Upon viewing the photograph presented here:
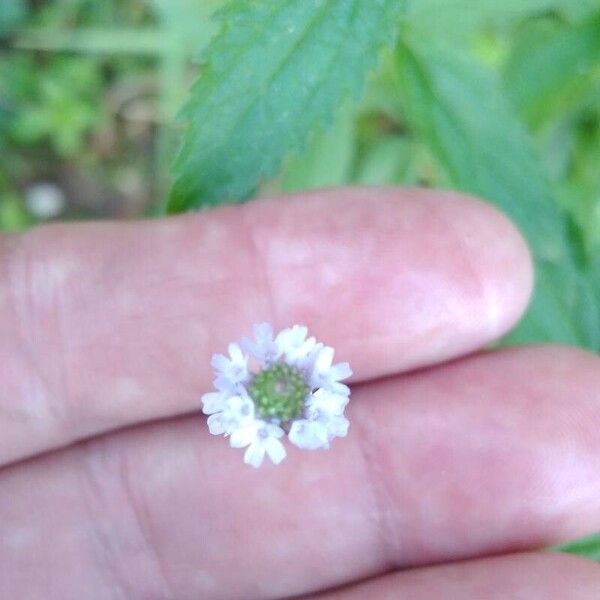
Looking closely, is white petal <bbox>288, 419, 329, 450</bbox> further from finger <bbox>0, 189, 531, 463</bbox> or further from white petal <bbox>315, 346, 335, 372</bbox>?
finger <bbox>0, 189, 531, 463</bbox>

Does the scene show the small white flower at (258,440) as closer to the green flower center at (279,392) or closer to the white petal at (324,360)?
the green flower center at (279,392)

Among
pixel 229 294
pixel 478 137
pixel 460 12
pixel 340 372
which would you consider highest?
pixel 460 12

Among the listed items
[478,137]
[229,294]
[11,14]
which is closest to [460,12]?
[478,137]

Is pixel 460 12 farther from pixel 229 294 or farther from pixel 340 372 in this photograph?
pixel 340 372

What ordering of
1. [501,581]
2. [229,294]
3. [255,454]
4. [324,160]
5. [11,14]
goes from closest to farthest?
[255,454] < [501,581] < [229,294] < [324,160] < [11,14]

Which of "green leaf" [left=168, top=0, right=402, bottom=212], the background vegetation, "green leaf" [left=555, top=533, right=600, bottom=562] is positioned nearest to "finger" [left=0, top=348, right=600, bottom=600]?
"green leaf" [left=555, top=533, right=600, bottom=562]

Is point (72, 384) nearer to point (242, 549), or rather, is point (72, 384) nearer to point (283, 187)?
point (242, 549)

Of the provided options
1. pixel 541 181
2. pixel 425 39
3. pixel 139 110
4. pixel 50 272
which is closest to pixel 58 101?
pixel 139 110
